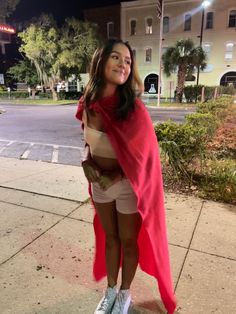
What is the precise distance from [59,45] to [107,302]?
80.0ft

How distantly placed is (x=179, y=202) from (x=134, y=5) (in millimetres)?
33678

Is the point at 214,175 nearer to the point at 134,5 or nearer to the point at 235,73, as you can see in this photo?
the point at 235,73

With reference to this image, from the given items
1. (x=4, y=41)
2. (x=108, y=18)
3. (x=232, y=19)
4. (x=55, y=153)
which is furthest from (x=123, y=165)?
(x=4, y=41)

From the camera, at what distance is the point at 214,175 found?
163 inches

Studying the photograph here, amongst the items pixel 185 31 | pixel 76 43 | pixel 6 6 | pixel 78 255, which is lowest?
pixel 78 255

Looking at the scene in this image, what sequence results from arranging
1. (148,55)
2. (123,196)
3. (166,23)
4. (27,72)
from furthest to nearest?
(148,55)
(166,23)
(27,72)
(123,196)

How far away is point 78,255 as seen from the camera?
8.64 feet

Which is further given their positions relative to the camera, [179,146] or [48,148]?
[48,148]

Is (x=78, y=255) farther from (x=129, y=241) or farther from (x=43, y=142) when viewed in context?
(x=43, y=142)

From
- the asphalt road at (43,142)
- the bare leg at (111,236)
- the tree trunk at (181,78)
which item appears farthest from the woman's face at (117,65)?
the tree trunk at (181,78)

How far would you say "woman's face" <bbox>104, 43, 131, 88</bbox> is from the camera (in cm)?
165

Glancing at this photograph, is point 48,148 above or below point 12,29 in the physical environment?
below

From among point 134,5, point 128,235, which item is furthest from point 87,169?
point 134,5

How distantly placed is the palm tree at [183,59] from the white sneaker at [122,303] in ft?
70.0
